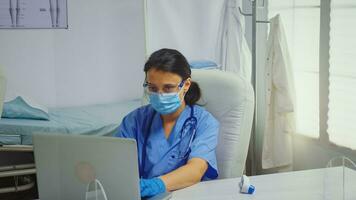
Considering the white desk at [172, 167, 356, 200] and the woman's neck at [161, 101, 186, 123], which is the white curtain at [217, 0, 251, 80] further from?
the white desk at [172, 167, 356, 200]

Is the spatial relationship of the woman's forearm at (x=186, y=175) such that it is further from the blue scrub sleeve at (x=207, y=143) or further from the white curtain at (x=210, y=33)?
the white curtain at (x=210, y=33)

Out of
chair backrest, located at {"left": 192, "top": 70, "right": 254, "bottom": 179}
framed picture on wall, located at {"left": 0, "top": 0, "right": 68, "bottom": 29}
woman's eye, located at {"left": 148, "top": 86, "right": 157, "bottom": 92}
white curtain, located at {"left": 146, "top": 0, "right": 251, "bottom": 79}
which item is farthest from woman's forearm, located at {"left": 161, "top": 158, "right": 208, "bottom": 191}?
framed picture on wall, located at {"left": 0, "top": 0, "right": 68, "bottom": 29}

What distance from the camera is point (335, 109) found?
2.64m

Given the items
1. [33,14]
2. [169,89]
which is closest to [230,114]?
[169,89]

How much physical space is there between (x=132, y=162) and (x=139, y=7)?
8.24 ft

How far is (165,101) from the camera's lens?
170 cm

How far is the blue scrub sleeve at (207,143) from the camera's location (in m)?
1.66

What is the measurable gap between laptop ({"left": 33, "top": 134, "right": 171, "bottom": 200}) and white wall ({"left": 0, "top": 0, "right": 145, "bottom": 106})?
6.92 feet

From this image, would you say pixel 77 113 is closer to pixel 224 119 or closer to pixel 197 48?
pixel 197 48

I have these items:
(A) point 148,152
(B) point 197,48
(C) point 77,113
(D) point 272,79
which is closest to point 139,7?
(B) point 197,48

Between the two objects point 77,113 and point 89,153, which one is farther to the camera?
point 77,113

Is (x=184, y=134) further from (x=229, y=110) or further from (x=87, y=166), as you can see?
(x=87, y=166)

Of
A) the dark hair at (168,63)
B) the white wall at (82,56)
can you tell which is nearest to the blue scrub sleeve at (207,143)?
the dark hair at (168,63)

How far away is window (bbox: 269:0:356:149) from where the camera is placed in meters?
2.50
